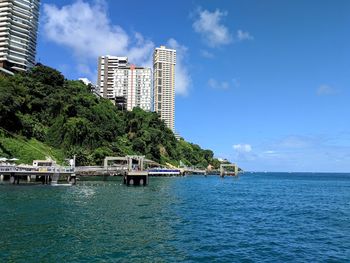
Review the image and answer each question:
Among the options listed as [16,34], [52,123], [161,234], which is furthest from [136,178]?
[16,34]

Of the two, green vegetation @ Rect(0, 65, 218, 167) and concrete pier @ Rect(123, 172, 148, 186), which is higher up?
green vegetation @ Rect(0, 65, 218, 167)

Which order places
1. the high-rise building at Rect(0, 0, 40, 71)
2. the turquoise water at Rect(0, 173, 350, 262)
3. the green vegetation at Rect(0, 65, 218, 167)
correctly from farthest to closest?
the high-rise building at Rect(0, 0, 40, 71) → the green vegetation at Rect(0, 65, 218, 167) → the turquoise water at Rect(0, 173, 350, 262)

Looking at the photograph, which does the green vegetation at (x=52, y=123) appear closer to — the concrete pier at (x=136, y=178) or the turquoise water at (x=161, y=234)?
the concrete pier at (x=136, y=178)

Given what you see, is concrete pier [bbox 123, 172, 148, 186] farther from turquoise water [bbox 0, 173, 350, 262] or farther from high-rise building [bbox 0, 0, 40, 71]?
high-rise building [bbox 0, 0, 40, 71]

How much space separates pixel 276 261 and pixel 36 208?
30.9 metres

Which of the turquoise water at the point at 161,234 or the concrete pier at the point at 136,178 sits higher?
the concrete pier at the point at 136,178

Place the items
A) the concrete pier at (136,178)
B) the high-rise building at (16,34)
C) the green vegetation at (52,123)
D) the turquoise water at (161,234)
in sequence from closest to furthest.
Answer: the turquoise water at (161,234)
the concrete pier at (136,178)
the green vegetation at (52,123)
the high-rise building at (16,34)

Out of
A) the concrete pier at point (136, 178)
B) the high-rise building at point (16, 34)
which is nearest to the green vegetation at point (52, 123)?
the high-rise building at point (16, 34)

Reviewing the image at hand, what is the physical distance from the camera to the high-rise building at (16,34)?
591 feet

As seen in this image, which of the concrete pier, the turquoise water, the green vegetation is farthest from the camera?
the green vegetation

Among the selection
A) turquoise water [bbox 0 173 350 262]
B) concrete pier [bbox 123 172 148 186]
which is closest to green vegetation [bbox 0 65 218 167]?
concrete pier [bbox 123 172 148 186]

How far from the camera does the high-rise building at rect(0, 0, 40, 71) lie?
180163mm

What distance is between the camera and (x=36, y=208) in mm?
45250

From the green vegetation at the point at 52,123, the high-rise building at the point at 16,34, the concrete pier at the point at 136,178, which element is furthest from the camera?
the high-rise building at the point at 16,34
